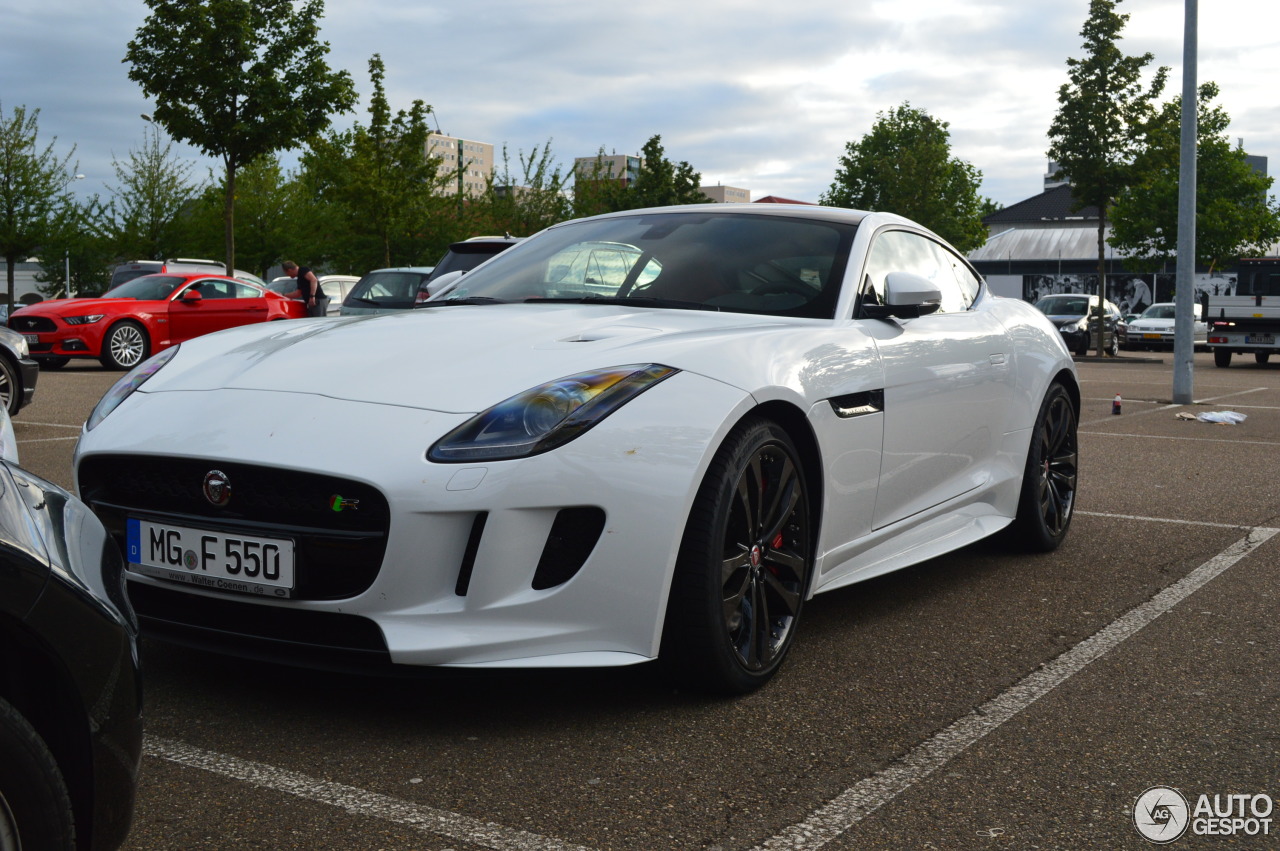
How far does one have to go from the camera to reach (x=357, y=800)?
8.58ft

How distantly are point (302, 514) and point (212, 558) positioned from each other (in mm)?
241

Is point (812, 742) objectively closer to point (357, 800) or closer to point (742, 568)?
point (742, 568)

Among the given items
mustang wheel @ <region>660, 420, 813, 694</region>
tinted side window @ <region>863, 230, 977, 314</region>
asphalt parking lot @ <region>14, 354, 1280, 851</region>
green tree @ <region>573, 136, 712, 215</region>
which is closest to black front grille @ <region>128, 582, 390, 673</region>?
asphalt parking lot @ <region>14, 354, 1280, 851</region>

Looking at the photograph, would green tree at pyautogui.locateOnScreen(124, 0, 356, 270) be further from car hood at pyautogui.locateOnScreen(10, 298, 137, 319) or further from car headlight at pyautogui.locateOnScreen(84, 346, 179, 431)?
car headlight at pyautogui.locateOnScreen(84, 346, 179, 431)

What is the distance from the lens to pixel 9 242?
125ft

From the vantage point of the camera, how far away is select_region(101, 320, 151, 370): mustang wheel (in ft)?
58.2

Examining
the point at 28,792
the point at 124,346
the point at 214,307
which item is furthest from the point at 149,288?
the point at 28,792

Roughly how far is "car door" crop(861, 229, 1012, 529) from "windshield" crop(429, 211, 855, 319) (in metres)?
0.19

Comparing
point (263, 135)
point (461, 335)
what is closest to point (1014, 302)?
point (461, 335)

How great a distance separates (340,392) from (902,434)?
1775mm

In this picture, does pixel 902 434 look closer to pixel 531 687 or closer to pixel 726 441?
pixel 726 441
